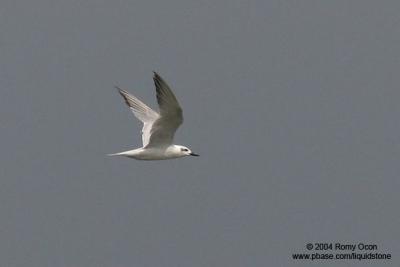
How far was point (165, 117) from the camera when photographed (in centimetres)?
2642

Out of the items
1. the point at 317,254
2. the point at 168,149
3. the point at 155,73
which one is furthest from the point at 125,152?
the point at 317,254

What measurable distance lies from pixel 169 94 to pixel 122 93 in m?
5.52

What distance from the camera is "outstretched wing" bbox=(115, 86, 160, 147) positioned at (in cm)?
2966

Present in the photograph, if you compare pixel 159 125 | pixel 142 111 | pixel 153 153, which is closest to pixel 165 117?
pixel 159 125

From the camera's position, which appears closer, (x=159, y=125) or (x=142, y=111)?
(x=159, y=125)

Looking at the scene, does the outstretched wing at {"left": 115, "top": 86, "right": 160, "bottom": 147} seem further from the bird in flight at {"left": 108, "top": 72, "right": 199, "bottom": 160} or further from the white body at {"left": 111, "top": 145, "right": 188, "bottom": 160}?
the white body at {"left": 111, "top": 145, "right": 188, "bottom": 160}

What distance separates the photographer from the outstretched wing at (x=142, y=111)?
2966cm

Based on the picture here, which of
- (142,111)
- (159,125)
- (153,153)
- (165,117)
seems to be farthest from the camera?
(142,111)

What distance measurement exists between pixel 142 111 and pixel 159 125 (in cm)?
315

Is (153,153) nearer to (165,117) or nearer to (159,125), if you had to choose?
(159,125)

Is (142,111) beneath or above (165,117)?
above

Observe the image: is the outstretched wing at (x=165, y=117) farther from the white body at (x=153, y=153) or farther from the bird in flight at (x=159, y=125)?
the white body at (x=153, y=153)

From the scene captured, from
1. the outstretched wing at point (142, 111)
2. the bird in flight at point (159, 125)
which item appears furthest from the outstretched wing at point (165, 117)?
the outstretched wing at point (142, 111)

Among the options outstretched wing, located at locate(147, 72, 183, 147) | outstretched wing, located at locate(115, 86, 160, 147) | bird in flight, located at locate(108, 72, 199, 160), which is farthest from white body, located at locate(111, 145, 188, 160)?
outstretched wing, located at locate(115, 86, 160, 147)
